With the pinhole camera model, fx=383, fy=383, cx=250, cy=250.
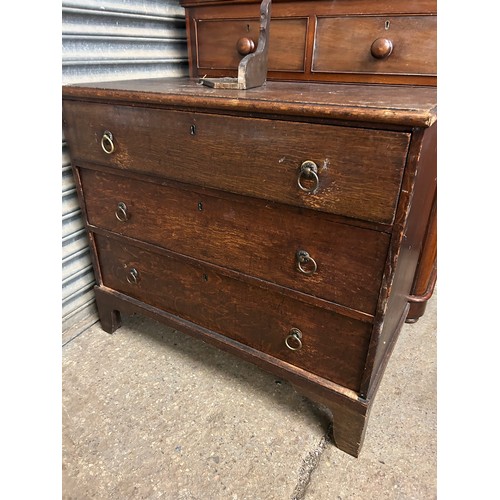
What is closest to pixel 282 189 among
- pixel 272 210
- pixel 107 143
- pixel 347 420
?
pixel 272 210

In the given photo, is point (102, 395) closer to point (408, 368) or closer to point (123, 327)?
point (123, 327)

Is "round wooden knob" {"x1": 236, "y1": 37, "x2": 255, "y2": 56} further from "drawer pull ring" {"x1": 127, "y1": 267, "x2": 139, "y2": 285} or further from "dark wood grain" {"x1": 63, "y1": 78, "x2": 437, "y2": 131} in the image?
"drawer pull ring" {"x1": 127, "y1": 267, "x2": 139, "y2": 285}

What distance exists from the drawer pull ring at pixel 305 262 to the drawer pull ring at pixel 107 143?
0.65 metres

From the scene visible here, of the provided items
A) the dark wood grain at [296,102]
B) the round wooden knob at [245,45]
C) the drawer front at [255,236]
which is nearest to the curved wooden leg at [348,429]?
the drawer front at [255,236]

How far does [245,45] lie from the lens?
1.38m

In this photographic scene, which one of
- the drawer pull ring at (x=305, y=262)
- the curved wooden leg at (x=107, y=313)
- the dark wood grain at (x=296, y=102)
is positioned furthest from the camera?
the curved wooden leg at (x=107, y=313)

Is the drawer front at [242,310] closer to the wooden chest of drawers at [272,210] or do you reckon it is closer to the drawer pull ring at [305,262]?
the wooden chest of drawers at [272,210]

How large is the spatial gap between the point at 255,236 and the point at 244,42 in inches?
31.0

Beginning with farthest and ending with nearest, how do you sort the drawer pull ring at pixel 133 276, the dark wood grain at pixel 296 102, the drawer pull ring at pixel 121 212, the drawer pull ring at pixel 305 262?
the drawer pull ring at pixel 133 276, the drawer pull ring at pixel 121 212, the drawer pull ring at pixel 305 262, the dark wood grain at pixel 296 102

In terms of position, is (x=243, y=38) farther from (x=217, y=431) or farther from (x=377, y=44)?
(x=217, y=431)

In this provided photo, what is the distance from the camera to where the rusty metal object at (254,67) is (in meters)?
1.05

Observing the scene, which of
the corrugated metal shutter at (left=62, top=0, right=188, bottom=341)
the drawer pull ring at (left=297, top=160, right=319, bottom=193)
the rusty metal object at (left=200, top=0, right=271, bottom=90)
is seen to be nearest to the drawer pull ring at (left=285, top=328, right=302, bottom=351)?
the drawer pull ring at (left=297, top=160, right=319, bottom=193)

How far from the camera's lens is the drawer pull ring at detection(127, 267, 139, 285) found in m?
1.43

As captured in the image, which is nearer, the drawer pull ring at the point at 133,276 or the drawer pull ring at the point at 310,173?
the drawer pull ring at the point at 310,173
